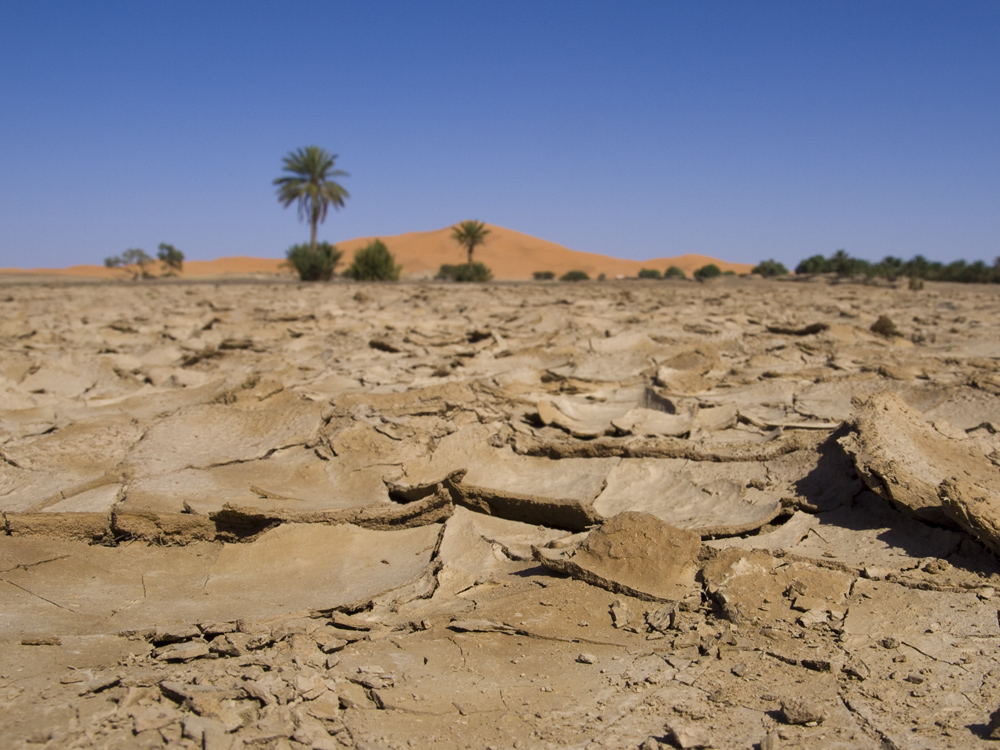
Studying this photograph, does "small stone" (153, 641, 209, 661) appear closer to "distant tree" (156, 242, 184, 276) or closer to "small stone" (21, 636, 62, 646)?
"small stone" (21, 636, 62, 646)

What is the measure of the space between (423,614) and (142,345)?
16.6ft

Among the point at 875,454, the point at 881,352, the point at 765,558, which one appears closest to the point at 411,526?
the point at 765,558

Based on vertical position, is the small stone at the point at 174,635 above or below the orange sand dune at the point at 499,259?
below

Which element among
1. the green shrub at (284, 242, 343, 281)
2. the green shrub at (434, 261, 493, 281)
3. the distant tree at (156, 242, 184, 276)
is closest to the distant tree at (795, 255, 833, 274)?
the green shrub at (434, 261, 493, 281)

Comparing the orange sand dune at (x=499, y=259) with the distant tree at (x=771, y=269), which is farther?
the orange sand dune at (x=499, y=259)

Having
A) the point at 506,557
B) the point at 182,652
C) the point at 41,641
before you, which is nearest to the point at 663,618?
the point at 506,557

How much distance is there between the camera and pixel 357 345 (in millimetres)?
5750

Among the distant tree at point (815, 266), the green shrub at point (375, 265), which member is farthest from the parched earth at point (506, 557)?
the distant tree at point (815, 266)

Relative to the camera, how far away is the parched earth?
1483 millimetres

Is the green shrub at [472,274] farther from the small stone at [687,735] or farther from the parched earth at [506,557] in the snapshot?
the small stone at [687,735]

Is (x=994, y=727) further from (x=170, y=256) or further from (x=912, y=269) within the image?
(x=170, y=256)

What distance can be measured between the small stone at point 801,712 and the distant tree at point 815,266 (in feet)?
81.0

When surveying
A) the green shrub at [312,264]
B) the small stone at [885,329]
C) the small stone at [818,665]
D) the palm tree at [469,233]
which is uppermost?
the palm tree at [469,233]

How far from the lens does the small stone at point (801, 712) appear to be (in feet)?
4.74
